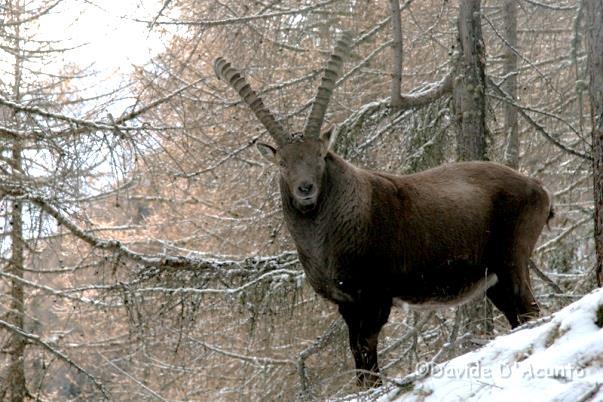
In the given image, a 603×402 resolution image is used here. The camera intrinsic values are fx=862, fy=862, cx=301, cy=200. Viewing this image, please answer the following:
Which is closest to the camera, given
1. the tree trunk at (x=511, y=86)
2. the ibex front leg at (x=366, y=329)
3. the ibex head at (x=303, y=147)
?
the ibex front leg at (x=366, y=329)

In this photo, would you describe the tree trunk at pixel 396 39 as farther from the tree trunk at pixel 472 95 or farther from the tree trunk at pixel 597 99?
the tree trunk at pixel 597 99

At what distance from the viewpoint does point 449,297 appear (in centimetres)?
693

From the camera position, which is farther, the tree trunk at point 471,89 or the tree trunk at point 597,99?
the tree trunk at point 471,89

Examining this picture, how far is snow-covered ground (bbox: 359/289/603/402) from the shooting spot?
3732mm

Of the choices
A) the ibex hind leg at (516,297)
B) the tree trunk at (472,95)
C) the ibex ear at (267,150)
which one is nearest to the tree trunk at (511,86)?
the tree trunk at (472,95)

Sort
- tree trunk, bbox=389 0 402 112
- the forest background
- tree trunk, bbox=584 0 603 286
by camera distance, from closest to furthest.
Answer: tree trunk, bbox=584 0 603 286 → tree trunk, bbox=389 0 402 112 → the forest background

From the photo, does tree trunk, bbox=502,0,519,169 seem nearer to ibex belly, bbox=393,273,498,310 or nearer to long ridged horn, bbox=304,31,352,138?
long ridged horn, bbox=304,31,352,138

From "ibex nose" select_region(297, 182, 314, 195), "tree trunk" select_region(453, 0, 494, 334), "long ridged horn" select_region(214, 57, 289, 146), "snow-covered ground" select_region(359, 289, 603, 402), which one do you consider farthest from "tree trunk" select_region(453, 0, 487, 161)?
"snow-covered ground" select_region(359, 289, 603, 402)

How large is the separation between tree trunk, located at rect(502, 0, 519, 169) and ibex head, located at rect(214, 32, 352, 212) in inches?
142

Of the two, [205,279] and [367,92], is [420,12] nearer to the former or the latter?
[367,92]

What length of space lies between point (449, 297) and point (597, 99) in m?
1.94

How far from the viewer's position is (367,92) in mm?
12375

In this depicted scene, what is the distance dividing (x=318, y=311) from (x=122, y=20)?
15.6ft

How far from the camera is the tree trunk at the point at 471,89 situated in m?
8.77
